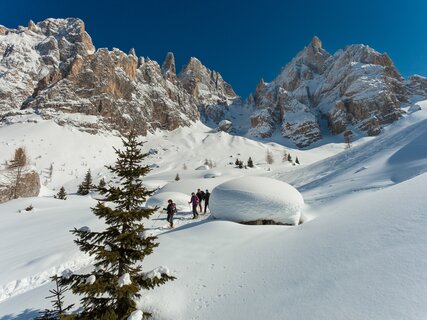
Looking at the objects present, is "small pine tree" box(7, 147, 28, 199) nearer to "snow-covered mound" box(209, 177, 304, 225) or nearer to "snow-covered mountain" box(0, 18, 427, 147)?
"snow-covered mound" box(209, 177, 304, 225)

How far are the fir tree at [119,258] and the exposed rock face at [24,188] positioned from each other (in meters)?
34.9

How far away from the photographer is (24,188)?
35.7 meters

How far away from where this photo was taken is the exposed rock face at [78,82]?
125062 mm

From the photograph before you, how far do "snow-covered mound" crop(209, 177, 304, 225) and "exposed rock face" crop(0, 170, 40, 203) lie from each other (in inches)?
1256

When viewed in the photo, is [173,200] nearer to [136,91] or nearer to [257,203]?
[257,203]

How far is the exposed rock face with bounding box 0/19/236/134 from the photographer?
125062 mm

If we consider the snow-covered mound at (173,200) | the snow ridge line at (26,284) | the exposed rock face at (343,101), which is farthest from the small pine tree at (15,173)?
the exposed rock face at (343,101)

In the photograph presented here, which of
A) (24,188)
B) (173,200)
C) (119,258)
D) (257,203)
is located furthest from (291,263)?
(24,188)

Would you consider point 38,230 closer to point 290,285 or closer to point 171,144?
point 290,285

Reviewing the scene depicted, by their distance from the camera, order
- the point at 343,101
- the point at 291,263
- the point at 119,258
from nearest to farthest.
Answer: the point at 119,258 < the point at 291,263 < the point at 343,101

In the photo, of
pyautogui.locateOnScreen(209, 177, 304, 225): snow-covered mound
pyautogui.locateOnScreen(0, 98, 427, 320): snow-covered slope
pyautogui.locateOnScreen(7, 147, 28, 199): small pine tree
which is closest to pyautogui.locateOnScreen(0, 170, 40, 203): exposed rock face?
pyautogui.locateOnScreen(7, 147, 28, 199): small pine tree

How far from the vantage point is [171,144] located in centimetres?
13362

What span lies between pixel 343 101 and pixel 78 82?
468ft

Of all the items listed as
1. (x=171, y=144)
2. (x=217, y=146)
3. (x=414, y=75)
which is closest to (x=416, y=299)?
(x=217, y=146)
